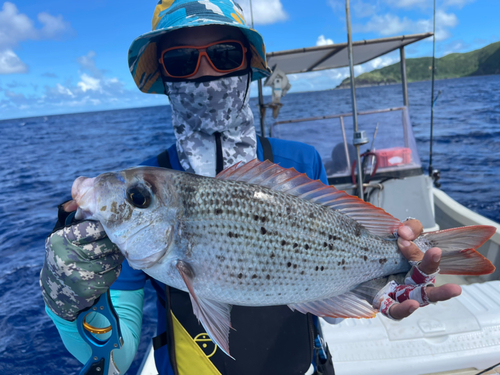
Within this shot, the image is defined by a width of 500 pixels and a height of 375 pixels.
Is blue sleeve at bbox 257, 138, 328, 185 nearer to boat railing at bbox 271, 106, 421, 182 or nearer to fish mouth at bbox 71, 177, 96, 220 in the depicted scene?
fish mouth at bbox 71, 177, 96, 220

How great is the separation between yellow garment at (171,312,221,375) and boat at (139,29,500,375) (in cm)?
72

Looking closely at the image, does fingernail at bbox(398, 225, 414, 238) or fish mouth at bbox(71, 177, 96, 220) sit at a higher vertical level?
fish mouth at bbox(71, 177, 96, 220)

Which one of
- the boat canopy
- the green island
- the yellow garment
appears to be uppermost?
the green island

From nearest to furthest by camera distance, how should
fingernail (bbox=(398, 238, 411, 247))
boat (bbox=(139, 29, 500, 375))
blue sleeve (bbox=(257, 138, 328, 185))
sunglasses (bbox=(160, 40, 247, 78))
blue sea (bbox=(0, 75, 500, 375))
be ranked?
1. fingernail (bbox=(398, 238, 411, 247))
2. sunglasses (bbox=(160, 40, 247, 78))
3. blue sleeve (bbox=(257, 138, 328, 185))
4. boat (bbox=(139, 29, 500, 375))
5. blue sea (bbox=(0, 75, 500, 375))

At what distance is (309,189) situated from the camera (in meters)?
1.64

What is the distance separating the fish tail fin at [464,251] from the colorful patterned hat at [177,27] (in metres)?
1.71

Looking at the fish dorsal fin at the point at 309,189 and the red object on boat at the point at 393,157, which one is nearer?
the fish dorsal fin at the point at 309,189

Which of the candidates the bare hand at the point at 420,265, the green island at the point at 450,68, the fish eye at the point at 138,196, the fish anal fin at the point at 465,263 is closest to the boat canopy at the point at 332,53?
the bare hand at the point at 420,265

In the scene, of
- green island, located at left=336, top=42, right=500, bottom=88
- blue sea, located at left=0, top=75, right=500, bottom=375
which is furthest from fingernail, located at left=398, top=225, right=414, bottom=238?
green island, located at left=336, top=42, right=500, bottom=88

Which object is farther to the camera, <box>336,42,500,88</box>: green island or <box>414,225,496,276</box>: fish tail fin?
<box>336,42,500,88</box>: green island

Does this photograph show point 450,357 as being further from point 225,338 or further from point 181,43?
point 181,43

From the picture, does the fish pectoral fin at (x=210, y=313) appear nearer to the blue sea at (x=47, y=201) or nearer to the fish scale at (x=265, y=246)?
the fish scale at (x=265, y=246)

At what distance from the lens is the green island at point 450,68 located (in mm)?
120562

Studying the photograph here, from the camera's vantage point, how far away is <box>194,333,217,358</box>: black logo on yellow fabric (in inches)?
77.6
